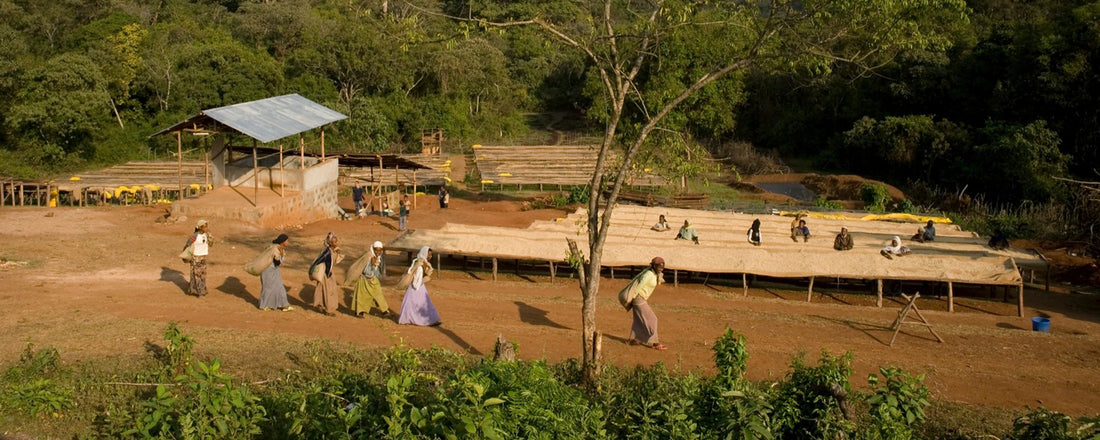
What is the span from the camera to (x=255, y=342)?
12.0m

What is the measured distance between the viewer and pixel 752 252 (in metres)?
18.0

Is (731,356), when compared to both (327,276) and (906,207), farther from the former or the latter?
(906,207)

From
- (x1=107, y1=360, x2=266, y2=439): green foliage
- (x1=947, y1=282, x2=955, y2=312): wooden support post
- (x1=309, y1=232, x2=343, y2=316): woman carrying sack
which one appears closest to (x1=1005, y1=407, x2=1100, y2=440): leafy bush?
(x1=107, y1=360, x2=266, y2=439): green foliage

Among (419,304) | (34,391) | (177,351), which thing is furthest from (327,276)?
(34,391)

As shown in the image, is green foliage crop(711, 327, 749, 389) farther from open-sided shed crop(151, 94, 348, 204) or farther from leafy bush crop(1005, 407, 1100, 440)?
open-sided shed crop(151, 94, 348, 204)

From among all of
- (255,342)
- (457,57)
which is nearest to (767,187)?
(457,57)

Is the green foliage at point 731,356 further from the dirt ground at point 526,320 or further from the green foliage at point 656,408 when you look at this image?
the dirt ground at point 526,320

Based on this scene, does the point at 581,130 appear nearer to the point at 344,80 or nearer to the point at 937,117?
the point at 344,80

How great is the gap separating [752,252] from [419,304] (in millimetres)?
7574

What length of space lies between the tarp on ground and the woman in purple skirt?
3.72 meters

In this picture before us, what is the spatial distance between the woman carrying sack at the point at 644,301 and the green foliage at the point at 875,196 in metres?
20.6

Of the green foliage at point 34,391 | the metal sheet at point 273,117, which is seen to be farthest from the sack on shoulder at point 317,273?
the metal sheet at point 273,117

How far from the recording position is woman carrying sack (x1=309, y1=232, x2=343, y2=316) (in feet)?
44.6

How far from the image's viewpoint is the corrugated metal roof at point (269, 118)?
2247cm
